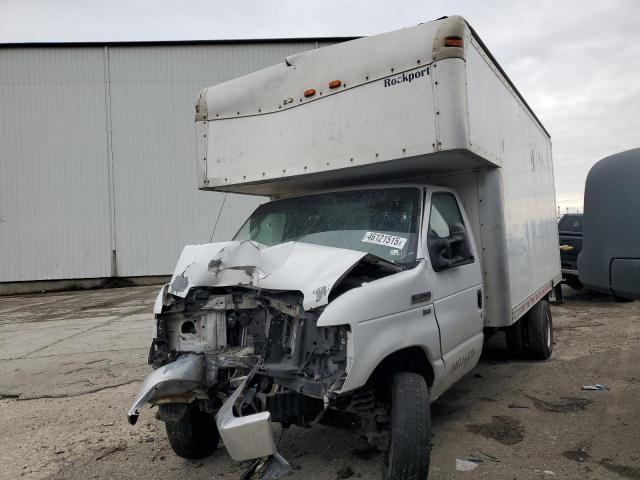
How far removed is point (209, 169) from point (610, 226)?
3.73m

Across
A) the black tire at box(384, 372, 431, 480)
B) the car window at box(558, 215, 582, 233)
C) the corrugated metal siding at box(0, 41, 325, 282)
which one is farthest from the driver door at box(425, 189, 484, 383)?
the corrugated metal siding at box(0, 41, 325, 282)

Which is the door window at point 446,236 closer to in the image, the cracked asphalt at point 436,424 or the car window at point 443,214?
the car window at point 443,214

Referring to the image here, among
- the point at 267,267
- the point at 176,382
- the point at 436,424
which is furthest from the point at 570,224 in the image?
the point at 176,382

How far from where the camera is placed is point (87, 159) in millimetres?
17609

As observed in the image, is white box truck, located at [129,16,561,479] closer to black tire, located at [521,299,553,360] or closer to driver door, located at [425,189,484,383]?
driver door, located at [425,189,484,383]

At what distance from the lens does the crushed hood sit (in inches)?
118

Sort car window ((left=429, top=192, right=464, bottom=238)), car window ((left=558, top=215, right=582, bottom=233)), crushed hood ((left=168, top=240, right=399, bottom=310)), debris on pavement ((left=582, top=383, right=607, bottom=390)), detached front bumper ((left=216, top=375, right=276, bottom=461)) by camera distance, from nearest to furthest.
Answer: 1. detached front bumper ((left=216, top=375, right=276, bottom=461))
2. crushed hood ((left=168, top=240, right=399, bottom=310))
3. car window ((left=429, top=192, right=464, bottom=238))
4. debris on pavement ((left=582, top=383, right=607, bottom=390))
5. car window ((left=558, top=215, right=582, bottom=233))

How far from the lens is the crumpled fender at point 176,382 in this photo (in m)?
2.92

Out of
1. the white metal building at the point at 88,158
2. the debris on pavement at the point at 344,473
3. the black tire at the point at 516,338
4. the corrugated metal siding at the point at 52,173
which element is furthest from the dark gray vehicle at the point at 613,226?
the corrugated metal siding at the point at 52,173

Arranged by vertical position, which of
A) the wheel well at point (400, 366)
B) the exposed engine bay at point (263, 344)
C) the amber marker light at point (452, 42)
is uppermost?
the amber marker light at point (452, 42)

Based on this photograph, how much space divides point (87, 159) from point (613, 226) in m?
18.3

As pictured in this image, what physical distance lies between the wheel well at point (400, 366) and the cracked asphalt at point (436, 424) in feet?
2.11

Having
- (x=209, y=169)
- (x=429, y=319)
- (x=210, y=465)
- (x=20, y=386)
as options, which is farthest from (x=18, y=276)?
(x=429, y=319)

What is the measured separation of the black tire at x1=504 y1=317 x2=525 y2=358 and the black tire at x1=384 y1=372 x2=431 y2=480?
3.33 metres
